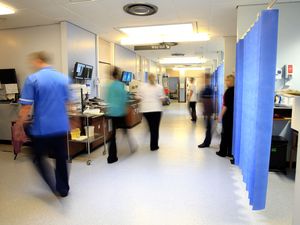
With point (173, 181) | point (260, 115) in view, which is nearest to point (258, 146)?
point (260, 115)

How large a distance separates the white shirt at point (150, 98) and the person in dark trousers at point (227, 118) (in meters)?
1.25

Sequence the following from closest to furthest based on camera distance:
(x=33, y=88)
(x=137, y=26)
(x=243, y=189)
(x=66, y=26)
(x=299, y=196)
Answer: (x=299, y=196), (x=33, y=88), (x=243, y=189), (x=66, y=26), (x=137, y=26)

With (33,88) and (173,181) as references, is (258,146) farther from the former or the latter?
(33,88)

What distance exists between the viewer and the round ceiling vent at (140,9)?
13.4 feet

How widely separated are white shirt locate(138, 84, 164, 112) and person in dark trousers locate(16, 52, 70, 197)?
2.11 meters

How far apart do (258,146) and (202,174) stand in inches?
56.5

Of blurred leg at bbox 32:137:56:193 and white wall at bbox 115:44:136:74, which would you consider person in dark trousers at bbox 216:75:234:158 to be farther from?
white wall at bbox 115:44:136:74

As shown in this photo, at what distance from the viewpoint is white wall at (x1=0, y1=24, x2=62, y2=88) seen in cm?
528

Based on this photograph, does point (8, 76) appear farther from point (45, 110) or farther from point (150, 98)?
point (45, 110)

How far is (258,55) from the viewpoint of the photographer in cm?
222

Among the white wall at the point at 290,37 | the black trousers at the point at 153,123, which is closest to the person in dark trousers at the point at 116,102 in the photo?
the black trousers at the point at 153,123

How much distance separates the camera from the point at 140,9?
4.28 metres

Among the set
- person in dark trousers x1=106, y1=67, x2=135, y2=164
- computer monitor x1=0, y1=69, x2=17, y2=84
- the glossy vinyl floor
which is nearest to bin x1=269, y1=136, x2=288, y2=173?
the glossy vinyl floor

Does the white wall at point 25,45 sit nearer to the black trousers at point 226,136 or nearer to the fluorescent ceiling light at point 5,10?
the fluorescent ceiling light at point 5,10
